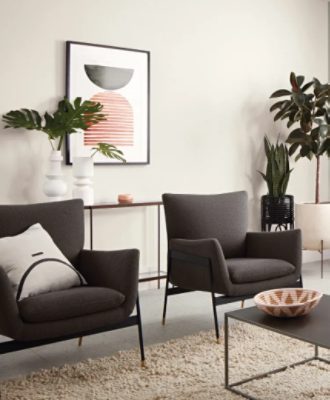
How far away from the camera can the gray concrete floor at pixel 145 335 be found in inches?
119

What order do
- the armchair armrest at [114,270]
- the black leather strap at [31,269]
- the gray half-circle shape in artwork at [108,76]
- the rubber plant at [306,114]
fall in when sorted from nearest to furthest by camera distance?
the black leather strap at [31,269] < the armchair armrest at [114,270] < the gray half-circle shape in artwork at [108,76] < the rubber plant at [306,114]

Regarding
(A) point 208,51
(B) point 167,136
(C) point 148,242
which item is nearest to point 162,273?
(C) point 148,242

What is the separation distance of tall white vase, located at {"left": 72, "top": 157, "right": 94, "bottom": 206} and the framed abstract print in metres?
0.28

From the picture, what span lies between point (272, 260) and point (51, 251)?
145 cm

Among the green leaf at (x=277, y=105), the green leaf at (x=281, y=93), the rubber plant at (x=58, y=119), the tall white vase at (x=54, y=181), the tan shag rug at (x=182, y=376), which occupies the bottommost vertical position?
the tan shag rug at (x=182, y=376)

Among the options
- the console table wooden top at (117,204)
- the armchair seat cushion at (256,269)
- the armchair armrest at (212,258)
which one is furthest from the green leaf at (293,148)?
the armchair armrest at (212,258)

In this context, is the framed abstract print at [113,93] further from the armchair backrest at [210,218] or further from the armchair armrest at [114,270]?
the armchair armrest at [114,270]

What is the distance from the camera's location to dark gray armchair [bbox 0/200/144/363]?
2.55m

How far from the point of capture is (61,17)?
13.9ft

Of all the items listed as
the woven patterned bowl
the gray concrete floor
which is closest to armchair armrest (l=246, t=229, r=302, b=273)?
the gray concrete floor

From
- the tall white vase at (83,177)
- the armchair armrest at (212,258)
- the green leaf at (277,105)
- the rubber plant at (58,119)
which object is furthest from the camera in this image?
the green leaf at (277,105)

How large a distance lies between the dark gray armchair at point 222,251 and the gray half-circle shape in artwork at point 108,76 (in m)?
1.23

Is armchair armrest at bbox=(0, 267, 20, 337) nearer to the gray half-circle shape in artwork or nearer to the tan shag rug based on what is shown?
the tan shag rug

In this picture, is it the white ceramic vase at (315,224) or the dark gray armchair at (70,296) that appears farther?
the white ceramic vase at (315,224)
